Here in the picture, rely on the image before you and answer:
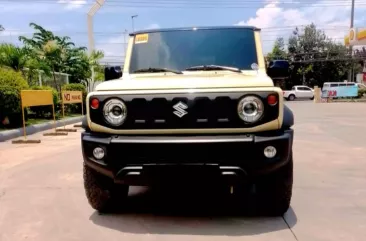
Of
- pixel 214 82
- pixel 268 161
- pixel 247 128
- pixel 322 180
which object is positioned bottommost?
pixel 322 180

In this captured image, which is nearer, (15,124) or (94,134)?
(94,134)

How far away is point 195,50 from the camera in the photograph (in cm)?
459

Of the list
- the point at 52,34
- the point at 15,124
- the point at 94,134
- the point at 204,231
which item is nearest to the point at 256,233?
the point at 204,231

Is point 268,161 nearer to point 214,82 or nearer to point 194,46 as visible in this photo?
point 214,82

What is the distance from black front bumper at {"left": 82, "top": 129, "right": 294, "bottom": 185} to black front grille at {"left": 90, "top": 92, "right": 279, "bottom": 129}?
0.12m

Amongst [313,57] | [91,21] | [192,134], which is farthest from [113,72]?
[313,57]

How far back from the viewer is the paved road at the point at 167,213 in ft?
11.4

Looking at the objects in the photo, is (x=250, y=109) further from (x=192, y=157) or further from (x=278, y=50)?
(x=278, y=50)

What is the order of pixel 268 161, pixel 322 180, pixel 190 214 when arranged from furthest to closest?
pixel 322 180
pixel 190 214
pixel 268 161

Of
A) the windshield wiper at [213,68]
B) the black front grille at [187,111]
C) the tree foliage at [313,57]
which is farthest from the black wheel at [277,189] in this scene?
the tree foliage at [313,57]

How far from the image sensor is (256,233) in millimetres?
3484

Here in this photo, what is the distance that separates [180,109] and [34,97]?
28.1 feet

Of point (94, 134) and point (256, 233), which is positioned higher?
point (94, 134)

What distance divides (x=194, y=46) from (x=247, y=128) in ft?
5.10
